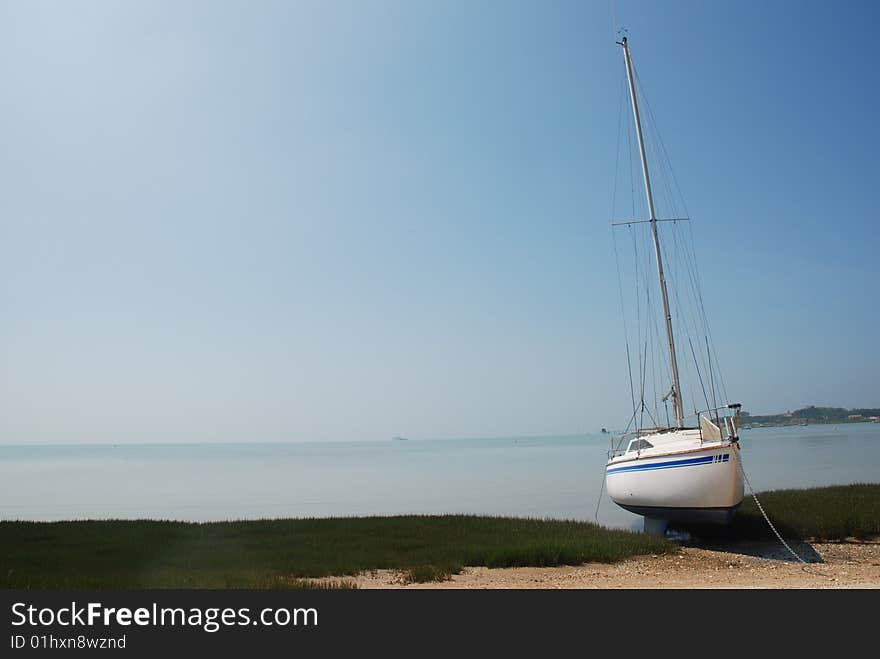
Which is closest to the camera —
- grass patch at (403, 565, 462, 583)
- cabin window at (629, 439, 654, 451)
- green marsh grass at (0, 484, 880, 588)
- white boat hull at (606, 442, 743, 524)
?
green marsh grass at (0, 484, 880, 588)

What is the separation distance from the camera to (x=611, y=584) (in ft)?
44.2

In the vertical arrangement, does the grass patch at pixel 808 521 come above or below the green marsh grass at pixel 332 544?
below

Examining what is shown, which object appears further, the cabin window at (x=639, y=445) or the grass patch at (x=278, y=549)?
the cabin window at (x=639, y=445)

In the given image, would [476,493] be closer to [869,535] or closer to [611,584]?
[869,535]

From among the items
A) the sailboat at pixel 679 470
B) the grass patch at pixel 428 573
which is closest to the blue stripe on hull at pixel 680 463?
the sailboat at pixel 679 470

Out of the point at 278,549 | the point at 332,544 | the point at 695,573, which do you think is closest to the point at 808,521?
the point at 695,573

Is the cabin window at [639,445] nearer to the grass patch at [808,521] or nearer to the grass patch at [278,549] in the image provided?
the grass patch at [808,521]

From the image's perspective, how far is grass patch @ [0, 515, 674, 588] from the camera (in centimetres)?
1366

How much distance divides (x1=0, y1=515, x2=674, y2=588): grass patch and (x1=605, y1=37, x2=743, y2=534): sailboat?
1.84 m

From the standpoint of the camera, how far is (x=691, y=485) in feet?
65.8

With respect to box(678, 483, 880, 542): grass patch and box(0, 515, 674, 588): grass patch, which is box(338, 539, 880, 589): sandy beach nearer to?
box(0, 515, 674, 588): grass patch

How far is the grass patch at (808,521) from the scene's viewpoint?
67.8 ft

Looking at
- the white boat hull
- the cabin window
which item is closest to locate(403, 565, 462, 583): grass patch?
the white boat hull

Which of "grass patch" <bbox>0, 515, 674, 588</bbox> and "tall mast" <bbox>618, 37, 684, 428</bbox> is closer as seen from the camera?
"grass patch" <bbox>0, 515, 674, 588</bbox>
